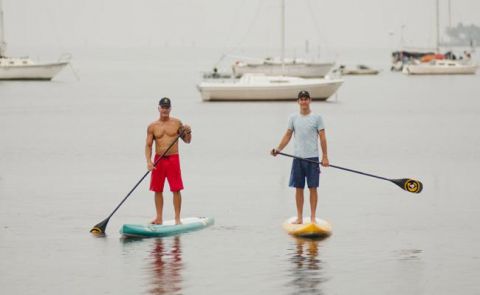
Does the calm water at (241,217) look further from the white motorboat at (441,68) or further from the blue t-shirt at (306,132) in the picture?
the white motorboat at (441,68)

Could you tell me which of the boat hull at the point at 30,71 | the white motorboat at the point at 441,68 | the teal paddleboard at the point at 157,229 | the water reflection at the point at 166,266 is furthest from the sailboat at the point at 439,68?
the water reflection at the point at 166,266

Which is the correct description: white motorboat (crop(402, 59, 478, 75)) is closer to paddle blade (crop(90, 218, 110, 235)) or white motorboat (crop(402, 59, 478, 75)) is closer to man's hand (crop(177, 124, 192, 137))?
paddle blade (crop(90, 218, 110, 235))

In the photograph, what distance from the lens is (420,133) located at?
43.9 meters

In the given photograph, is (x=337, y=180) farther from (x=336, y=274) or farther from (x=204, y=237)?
(x=336, y=274)

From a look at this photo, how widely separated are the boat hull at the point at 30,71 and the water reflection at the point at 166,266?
258 ft

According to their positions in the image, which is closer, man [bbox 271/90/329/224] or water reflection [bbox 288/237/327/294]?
water reflection [bbox 288/237/327/294]

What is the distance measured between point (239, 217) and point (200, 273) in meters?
4.92

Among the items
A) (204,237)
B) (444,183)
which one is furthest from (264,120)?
(204,237)

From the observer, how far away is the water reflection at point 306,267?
13844mm

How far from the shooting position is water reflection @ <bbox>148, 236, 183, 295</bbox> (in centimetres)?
1388

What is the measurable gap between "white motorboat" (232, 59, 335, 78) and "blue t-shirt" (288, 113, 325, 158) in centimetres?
8087

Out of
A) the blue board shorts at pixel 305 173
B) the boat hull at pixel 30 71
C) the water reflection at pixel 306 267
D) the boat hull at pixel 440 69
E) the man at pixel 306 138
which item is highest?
the boat hull at pixel 440 69

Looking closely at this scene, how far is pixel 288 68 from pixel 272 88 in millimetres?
38175

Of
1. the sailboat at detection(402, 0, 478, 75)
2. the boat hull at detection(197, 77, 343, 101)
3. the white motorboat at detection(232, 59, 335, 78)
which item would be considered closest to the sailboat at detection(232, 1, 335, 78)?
the white motorboat at detection(232, 59, 335, 78)
